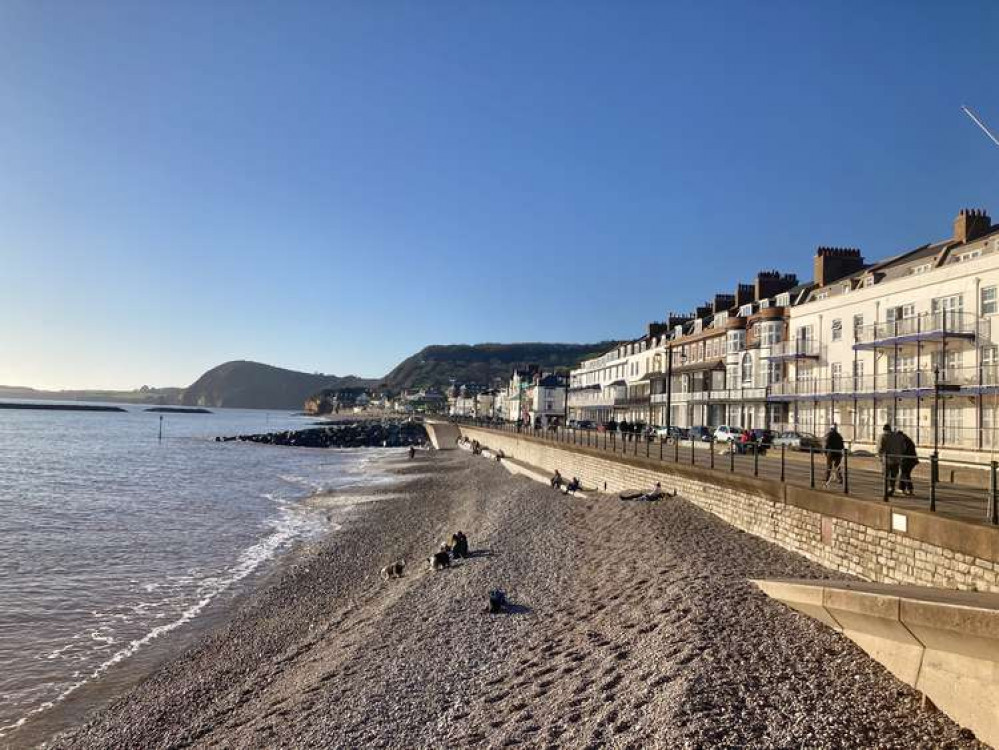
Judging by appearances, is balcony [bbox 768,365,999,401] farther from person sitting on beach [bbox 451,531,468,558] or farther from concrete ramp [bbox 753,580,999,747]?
concrete ramp [bbox 753,580,999,747]

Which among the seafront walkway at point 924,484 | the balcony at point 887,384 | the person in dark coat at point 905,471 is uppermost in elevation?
the balcony at point 887,384

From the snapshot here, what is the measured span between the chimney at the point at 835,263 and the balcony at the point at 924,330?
1033cm

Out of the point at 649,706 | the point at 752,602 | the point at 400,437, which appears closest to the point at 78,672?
the point at 649,706

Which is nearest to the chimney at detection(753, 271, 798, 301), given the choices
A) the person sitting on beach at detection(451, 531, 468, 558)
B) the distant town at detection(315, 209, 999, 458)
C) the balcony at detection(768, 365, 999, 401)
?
the distant town at detection(315, 209, 999, 458)

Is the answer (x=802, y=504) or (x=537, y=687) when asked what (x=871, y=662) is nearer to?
(x=537, y=687)

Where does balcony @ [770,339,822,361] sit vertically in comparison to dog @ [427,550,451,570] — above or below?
above

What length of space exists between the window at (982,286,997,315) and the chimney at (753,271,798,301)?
76.6 ft

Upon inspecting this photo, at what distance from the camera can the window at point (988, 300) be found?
25219 mm

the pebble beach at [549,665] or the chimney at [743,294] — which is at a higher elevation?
the chimney at [743,294]

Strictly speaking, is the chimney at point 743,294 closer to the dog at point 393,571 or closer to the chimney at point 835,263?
the chimney at point 835,263

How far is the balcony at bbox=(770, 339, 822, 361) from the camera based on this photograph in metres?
35.9

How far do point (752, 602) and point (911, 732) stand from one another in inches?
139

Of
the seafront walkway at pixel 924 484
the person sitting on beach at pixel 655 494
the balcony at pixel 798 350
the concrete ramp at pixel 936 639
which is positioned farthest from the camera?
the balcony at pixel 798 350

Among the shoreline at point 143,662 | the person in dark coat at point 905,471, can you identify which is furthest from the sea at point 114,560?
the person in dark coat at point 905,471
